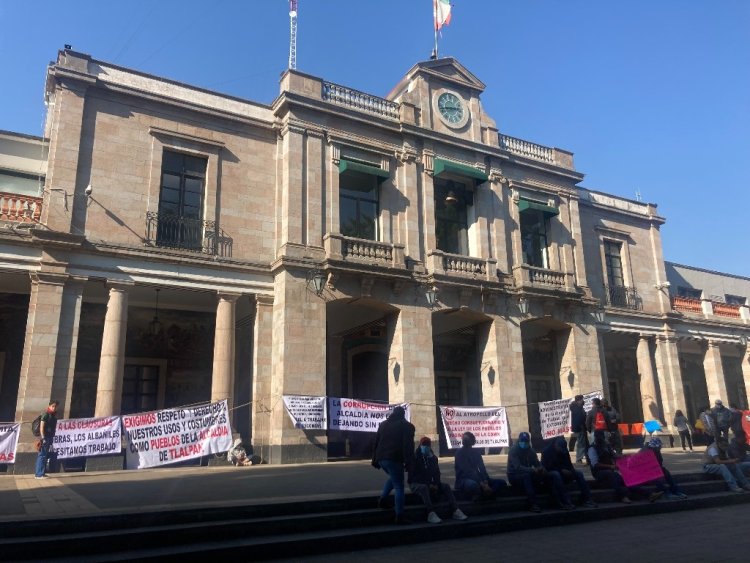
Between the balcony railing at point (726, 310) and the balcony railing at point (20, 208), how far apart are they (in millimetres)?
28713

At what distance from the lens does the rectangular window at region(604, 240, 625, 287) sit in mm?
25047

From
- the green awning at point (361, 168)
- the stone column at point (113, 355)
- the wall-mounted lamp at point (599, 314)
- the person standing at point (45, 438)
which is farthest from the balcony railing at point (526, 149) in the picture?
the person standing at point (45, 438)

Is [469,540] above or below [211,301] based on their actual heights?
below

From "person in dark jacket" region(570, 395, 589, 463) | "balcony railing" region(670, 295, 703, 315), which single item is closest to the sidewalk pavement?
"person in dark jacket" region(570, 395, 589, 463)

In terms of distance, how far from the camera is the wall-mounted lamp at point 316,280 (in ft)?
54.8

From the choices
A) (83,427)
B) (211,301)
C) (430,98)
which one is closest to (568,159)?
(430,98)

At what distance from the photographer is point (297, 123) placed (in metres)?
17.9

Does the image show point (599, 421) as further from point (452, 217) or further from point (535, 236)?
point (535, 236)

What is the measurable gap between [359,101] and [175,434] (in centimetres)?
1217

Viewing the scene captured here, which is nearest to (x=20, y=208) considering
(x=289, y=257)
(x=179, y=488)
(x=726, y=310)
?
(x=289, y=257)

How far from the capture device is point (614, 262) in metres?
25.4

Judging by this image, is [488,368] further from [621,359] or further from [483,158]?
[621,359]

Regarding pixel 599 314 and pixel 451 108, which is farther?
pixel 599 314

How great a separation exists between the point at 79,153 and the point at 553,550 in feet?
49.0
